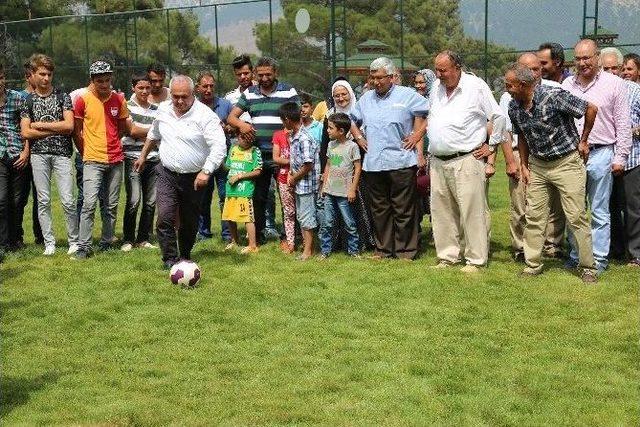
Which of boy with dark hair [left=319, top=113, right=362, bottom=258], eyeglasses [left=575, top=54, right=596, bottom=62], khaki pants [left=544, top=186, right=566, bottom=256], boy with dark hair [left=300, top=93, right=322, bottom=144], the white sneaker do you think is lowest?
the white sneaker

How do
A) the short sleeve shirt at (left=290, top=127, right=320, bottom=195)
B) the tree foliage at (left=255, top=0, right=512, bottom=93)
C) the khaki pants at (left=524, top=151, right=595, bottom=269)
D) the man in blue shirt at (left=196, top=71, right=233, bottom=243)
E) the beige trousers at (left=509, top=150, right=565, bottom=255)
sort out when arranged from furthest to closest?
the tree foliage at (left=255, top=0, right=512, bottom=93) < the man in blue shirt at (left=196, top=71, right=233, bottom=243) < the short sleeve shirt at (left=290, top=127, right=320, bottom=195) < the beige trousers at (left=509, top=150, right=565, bottom=255) < the khaki pants at (left=524, top=151, right=595, bottom=269)

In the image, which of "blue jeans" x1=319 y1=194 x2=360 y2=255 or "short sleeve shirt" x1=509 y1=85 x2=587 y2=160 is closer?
"short sleeve shirt" x1=509 y1=85 x2=587 y2=160

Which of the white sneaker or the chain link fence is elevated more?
the chain link fence

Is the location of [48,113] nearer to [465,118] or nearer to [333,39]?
[465,118]

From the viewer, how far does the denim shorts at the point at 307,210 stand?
8.70 m

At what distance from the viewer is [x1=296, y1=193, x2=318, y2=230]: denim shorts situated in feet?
28.6

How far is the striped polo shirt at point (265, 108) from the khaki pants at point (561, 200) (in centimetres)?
289

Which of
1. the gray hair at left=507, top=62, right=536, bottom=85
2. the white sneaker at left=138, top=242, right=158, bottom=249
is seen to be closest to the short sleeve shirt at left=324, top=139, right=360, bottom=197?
the gray hair at left=507, top=62, right=536, bottom=85

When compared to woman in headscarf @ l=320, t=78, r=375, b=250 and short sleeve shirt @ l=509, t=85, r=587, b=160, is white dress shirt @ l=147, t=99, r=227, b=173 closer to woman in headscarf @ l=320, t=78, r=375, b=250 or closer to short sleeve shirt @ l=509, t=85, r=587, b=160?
woman in headscarf @ l=320, t=78, r=375, b=250

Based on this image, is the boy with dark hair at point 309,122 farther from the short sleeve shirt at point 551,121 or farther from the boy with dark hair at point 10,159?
the boy with dark hair at point 10,159

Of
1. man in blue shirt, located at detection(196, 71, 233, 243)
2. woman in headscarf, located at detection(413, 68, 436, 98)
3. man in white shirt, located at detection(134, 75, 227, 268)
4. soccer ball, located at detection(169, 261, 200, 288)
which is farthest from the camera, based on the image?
woman in headscarf, located at detection(413, 68, 436, 98)

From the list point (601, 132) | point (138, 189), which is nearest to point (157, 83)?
point (138, 189)

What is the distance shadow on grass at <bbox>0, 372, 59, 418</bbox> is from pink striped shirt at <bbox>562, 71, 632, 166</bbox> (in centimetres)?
498

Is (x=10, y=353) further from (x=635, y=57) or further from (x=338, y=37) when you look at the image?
(x=338, y=37)
